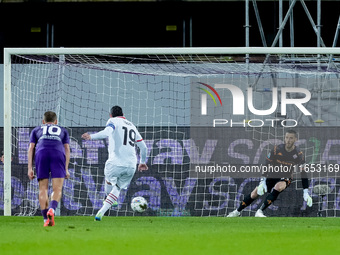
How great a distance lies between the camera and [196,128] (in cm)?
1485

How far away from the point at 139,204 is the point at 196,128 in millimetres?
1830

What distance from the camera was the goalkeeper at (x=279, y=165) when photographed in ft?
47.0

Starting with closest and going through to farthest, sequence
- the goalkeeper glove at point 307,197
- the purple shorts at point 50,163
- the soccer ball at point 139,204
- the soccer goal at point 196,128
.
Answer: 1. the purple shorts at point 50,163
2. the soccer ball at point 139,204
3. the soccer goal at point 196,128
4. the goalkeeper glove at point 307,197

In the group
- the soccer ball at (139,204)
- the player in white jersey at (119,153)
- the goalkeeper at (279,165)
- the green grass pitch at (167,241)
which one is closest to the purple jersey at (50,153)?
the green grass pitch at (167,241)

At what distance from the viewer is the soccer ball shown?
14180mm

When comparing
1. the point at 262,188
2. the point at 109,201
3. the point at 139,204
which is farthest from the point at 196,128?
the point at 109,201

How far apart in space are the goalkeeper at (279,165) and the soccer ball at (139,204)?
5.26 ft

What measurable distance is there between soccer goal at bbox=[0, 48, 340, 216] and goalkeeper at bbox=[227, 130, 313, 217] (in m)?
0.15

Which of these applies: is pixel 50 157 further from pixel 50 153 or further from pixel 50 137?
pixel 50 137

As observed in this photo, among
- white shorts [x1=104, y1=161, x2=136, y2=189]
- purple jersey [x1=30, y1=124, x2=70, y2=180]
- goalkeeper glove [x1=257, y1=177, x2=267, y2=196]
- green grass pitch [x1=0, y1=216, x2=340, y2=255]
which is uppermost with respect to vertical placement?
purple jersey [x1=30, y1=124, x2=70, y2=180]

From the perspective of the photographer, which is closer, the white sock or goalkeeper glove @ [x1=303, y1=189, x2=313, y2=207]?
the white sock

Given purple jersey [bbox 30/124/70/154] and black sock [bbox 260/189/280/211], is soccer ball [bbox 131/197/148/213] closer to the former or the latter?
black sock [bbox 260/189/280/211]

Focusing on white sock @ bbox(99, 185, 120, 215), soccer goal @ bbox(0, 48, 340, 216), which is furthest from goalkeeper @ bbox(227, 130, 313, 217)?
white sock @ bbox(99, 185, 120, 215)

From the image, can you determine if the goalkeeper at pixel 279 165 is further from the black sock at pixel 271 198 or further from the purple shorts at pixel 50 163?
the purple shorts at pixel 50 163
